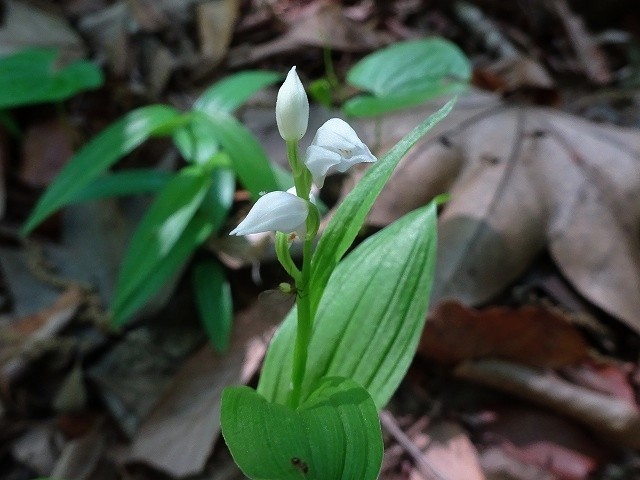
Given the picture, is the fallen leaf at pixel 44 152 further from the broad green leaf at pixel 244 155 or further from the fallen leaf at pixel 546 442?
the fallen leaf at pixel 546 442

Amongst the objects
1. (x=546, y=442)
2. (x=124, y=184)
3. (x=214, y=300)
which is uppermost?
(x=124, y=184)

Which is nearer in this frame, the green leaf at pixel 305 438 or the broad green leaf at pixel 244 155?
the green leaf at pixel 305 438

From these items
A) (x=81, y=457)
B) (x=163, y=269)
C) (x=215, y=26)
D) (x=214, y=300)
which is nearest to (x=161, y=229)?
(x=163, y=269)

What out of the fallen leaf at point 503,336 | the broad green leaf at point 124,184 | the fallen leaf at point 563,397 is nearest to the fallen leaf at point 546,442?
the fallen leaf at point 563,397

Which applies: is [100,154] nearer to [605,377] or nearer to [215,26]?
[215,26]

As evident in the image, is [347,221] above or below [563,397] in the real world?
above

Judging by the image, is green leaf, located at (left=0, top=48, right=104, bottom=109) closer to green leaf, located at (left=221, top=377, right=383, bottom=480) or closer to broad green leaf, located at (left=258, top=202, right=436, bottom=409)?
broad green leaf, located at (left=258, top=202, right=436, bottom=409)
